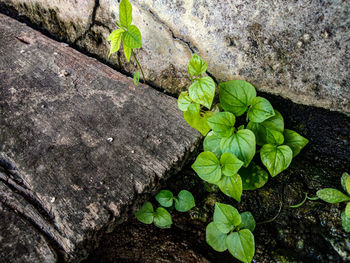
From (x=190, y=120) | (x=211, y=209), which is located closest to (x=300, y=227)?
(x=211, y=209)

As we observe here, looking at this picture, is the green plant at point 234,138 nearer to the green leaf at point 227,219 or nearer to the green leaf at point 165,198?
the green leaf at point 227,219

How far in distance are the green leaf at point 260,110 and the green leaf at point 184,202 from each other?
50 cm

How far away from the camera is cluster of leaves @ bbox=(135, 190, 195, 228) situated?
1.37 meters

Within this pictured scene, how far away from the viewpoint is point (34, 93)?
1.56 metres

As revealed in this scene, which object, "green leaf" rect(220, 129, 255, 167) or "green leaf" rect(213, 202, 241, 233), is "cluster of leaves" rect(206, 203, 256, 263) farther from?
"green leaf" rect(220, 129, 255, 167)

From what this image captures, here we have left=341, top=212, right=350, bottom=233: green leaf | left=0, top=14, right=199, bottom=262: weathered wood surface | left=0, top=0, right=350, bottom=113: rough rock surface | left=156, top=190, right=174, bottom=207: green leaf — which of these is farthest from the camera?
left=156, top=190, right=174, bottom=207: green leaf

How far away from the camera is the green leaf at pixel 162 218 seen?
4.50ft

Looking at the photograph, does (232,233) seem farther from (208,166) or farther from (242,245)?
(208,166)

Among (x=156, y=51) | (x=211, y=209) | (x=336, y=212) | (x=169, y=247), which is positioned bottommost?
(x=169, y=247)

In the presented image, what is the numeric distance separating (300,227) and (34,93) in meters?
1.56

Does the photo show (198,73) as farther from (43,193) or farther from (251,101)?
(43,193)

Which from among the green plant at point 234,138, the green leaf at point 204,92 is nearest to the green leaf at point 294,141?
the green plant at point 234,138

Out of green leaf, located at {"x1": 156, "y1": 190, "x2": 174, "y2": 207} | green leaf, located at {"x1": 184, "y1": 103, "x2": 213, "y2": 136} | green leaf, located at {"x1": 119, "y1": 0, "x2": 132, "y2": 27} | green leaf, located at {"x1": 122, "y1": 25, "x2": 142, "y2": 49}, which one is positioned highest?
green leaf, located at {"x1": 119, "y1": 0, "x2": 132, "y2": 27}

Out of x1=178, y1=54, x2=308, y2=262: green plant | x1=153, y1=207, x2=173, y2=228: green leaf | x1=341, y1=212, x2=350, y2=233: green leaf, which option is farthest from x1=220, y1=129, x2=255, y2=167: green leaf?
x1=341, y1=212, x2=350, y2=233: green leaf
